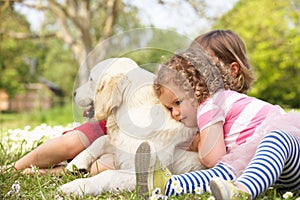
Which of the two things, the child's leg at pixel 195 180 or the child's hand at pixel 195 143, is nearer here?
the child's leg at pixel 195 180

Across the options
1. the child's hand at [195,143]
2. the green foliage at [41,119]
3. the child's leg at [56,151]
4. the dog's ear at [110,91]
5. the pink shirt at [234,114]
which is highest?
the dog's ear at [110,91]

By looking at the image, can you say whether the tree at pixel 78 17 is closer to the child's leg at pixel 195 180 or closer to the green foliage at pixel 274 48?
the green foliage at pixel 274 48

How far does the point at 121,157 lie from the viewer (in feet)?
7.59

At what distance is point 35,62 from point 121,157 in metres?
28.7

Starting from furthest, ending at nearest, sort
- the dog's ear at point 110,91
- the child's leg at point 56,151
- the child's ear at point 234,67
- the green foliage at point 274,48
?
the green foliage at point 274,48 → the child's ear at point 234,67 → the child's leg at point 56,151 → the dog's ear at point 110,91

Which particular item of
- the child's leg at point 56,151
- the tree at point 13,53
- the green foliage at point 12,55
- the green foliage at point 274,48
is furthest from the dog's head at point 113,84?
the green foliage at point 274,48

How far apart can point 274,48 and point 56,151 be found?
16.6 m

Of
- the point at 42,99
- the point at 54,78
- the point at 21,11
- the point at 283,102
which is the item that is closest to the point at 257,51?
the point at 283,102

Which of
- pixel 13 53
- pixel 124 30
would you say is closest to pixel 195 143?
pixel 124 30

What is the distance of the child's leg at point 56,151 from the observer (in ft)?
9.22

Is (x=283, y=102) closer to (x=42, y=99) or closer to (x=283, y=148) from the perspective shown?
(x=42, y=99)

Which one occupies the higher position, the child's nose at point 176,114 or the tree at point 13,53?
the child's nose at point 176,114

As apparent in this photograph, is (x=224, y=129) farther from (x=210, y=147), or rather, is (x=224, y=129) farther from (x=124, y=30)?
(x=124, y=30)

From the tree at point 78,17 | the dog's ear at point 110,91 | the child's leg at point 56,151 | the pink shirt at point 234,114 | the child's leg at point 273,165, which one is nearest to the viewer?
the child's leg at point 273,165
